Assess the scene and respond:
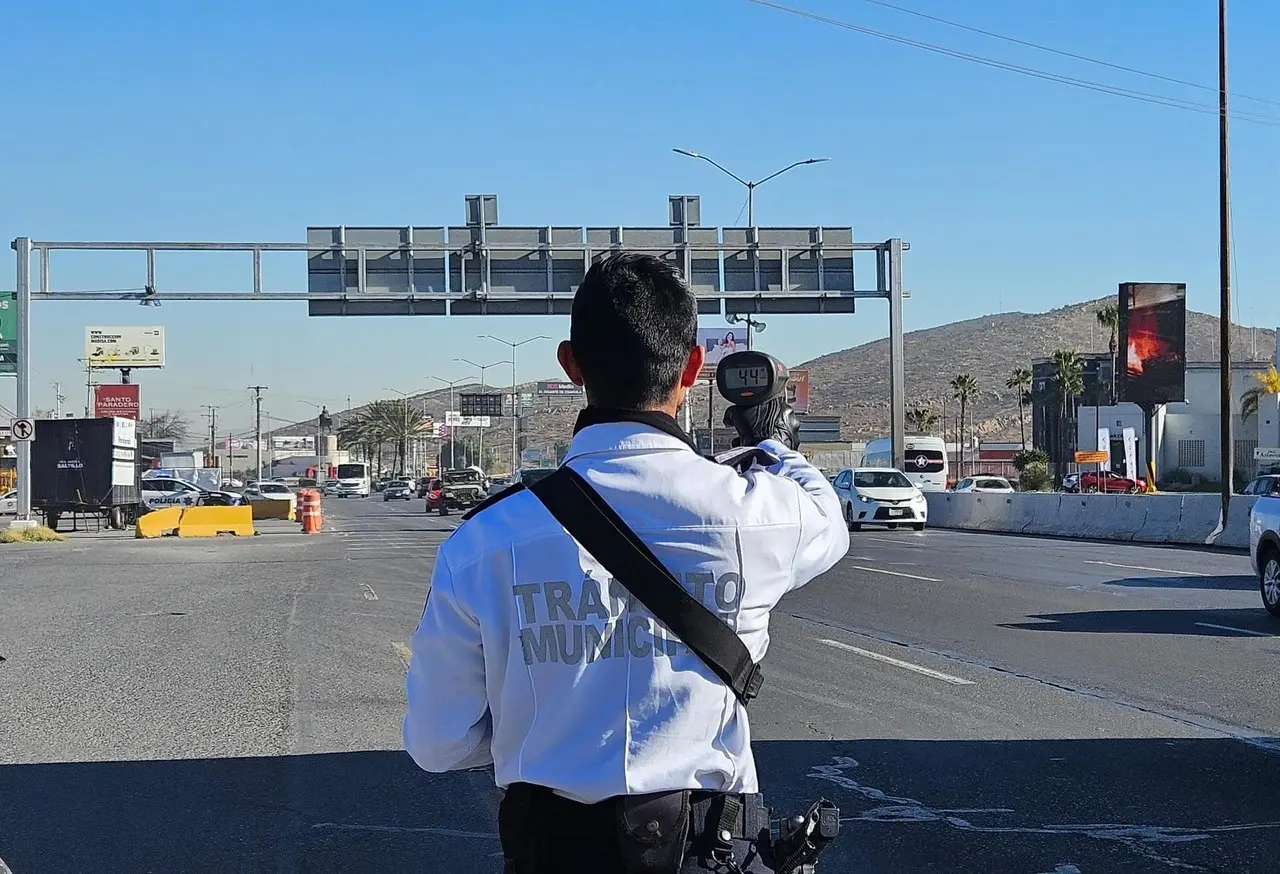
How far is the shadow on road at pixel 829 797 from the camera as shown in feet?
19.7

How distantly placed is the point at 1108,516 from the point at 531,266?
1527cm

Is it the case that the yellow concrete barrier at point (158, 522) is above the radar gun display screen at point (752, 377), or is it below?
below

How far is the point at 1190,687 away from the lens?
33.0 ft

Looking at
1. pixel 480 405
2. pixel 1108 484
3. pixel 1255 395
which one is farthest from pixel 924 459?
pixel 480 405

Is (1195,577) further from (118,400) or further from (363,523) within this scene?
(118,400)

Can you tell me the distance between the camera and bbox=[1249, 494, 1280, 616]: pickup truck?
14102 millimetres

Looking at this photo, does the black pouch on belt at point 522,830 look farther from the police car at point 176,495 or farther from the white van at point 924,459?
the white van at point 924,459

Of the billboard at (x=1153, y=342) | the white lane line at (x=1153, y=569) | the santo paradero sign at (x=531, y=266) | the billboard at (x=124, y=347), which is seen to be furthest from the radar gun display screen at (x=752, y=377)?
the billboard at (x=124, y=347)

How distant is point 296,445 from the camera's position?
18462cm

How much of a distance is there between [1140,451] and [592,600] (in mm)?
81917

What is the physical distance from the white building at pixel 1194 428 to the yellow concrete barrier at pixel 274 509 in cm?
4280

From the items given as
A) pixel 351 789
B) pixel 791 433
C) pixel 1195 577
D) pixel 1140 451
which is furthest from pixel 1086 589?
pixel 1140 451

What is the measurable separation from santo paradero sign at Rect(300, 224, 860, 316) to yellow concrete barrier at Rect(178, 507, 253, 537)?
5401 millimetres

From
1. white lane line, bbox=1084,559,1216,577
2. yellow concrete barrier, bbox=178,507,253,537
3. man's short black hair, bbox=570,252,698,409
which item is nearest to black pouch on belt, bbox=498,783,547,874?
man's short black hair, bbox=570,252,698,409
